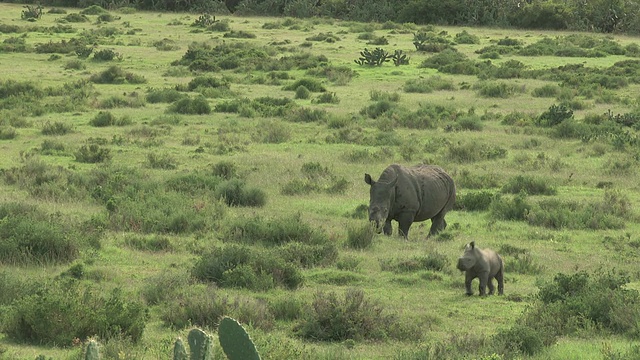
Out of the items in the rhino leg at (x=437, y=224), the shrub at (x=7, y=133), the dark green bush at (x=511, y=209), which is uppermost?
the rhino leg at (x=437, y=224)

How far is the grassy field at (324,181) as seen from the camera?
36.1 feet

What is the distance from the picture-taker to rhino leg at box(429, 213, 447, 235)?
630 inches

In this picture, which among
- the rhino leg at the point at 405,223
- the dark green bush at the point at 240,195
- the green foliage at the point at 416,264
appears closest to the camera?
the green foliage at the point at 416,264

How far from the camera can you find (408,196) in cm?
1521

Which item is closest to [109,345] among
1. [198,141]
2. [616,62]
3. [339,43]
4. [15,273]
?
[15,273]

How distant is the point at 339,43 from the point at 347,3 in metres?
25.8

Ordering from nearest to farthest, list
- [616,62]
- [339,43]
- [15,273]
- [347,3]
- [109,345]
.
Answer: [109,345] → [15,273] → [616,62] → [339,43] → [347,3]

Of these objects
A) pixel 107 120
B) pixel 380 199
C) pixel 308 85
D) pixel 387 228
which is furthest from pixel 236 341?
pixel 308 85

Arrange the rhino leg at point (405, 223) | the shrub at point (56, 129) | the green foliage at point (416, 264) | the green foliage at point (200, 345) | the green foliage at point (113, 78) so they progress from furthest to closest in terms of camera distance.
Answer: the green foliage at point (113, 78) → the shrub at point (56, 129) → the rhino leg at point (405, 223) → the green foliage at point (416, 264) → the green foliage at point (200, 345)

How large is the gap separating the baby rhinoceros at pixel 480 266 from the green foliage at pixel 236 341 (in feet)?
19.8

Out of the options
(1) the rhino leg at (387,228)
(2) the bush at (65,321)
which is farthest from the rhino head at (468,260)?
(2) the bush at (65,321)

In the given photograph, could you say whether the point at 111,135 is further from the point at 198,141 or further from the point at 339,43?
the point at 339,43

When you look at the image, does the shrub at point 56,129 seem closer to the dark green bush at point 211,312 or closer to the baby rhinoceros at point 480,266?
the dark green bush at point 211,312

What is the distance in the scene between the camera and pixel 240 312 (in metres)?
10.7
